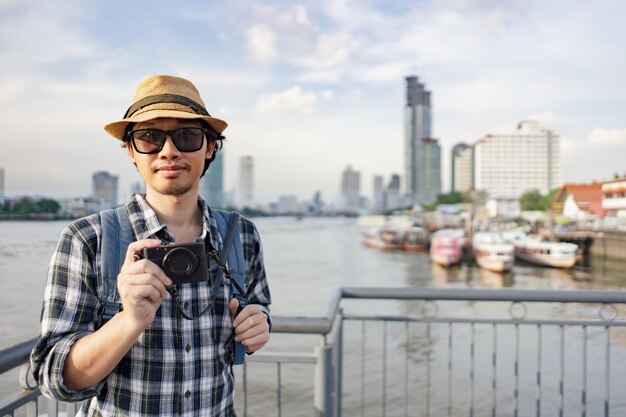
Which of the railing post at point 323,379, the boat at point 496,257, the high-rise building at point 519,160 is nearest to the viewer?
the railing post at point 323,379

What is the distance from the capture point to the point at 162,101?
142 cm

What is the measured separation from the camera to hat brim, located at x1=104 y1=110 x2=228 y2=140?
139cm

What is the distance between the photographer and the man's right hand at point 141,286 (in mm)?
1168

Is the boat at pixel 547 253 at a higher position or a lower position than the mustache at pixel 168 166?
lower

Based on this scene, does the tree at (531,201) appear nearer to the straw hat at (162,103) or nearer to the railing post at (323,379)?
the railing post at (323,379)

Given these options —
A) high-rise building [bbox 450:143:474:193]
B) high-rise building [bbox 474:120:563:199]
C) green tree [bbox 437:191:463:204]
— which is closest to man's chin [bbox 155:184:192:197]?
green tree [bbox 437:191:463:204]

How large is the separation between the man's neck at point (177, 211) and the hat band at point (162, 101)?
→ 0.72 feet

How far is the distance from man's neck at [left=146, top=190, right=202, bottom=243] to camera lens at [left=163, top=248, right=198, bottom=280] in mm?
277

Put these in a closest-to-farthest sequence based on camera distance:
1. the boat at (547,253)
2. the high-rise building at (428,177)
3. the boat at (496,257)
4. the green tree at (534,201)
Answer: the boat at (496,257)
the boat at (547,253)
the green tree at (534,201)
the high-rise building at (428,177)

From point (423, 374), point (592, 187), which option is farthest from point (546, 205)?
point (423, 374)

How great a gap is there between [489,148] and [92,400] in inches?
5460

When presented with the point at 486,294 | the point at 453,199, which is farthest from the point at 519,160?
the point at 486,294

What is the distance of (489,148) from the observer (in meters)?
132

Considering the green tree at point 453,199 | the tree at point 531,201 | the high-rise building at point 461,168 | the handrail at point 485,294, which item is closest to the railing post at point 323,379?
the handrail at point 485,294
